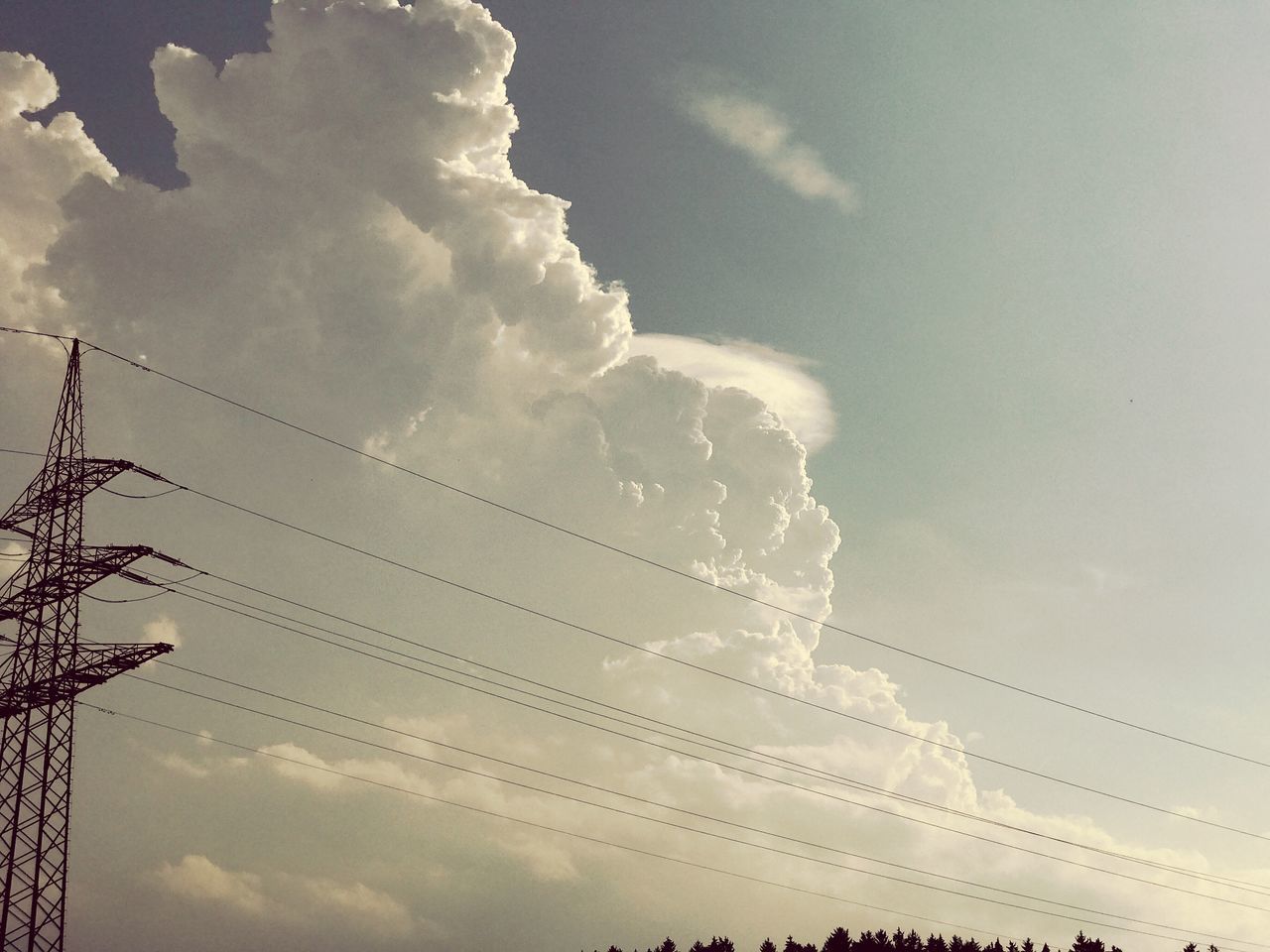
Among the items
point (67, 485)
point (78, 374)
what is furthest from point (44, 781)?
point (78, 374)

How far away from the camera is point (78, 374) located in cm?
5425

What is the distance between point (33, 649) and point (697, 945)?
9696 cm

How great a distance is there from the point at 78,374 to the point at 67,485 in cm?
643

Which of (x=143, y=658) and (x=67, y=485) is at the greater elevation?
(x=67, y=485)

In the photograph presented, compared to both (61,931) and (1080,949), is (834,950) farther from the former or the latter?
(61,931)

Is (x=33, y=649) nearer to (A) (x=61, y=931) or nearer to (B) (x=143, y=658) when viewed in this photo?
(B) (x=143, y=658)

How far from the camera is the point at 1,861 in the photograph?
46.7 metres

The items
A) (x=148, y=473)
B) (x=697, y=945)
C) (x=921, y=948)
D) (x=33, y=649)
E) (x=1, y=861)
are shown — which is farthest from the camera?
(x=697, y=945)

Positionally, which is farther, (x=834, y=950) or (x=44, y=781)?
(x=834, y=950)

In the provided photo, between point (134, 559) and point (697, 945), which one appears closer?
point (134, 559)

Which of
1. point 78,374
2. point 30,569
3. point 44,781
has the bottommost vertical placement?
point 44,781

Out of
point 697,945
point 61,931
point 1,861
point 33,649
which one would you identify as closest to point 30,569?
point 33,649

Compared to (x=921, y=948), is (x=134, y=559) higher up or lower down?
higher up

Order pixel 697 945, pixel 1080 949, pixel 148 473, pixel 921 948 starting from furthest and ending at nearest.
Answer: pixel 697 945
pixel 921 948
pixel 1080 949
pixel 148 473
